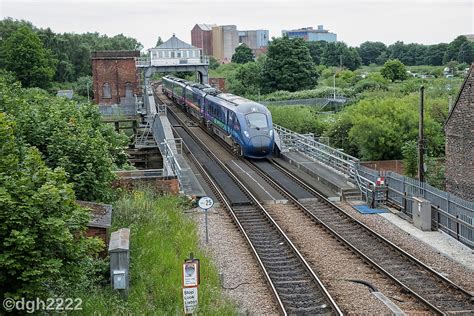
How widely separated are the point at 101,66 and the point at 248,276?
4871 centimetres

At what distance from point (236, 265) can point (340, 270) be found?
2.55 m

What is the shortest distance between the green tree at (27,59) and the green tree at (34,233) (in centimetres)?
5958

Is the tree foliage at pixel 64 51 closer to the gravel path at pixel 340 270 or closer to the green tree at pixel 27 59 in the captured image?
the green tree at pixel 27 59

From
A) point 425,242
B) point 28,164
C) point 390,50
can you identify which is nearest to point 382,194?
point 425,242

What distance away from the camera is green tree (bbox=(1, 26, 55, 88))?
2648 inches

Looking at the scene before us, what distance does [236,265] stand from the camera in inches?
651

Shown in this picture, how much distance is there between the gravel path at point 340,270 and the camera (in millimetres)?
13359

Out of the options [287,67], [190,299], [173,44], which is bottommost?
[190,299]

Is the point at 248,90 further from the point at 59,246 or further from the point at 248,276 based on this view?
the point at 59,246

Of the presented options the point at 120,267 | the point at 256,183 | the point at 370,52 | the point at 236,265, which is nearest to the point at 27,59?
the point at 256,183

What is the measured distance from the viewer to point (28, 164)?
11.1 meters

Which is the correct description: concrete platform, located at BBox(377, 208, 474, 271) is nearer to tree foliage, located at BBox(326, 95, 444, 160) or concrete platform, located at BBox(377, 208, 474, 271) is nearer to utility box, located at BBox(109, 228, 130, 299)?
utility box, located at BBox(109, 228, 130, 299)

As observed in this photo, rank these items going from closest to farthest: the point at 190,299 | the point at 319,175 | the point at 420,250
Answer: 1. the point at 190,299
2. the point at 420,250
3. the point at 319,175

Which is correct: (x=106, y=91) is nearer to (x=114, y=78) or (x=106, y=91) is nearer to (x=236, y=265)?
(x=114, y=78)
